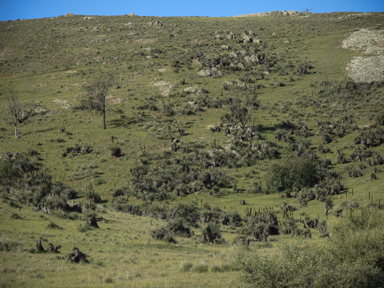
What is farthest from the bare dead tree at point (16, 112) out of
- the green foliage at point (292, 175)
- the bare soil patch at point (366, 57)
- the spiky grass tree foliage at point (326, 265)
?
the bare soil patch at point (366, 57)

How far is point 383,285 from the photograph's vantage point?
13086 mm

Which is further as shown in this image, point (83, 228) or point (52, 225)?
point (83, 228)

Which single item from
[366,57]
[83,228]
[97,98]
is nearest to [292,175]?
[83,228]

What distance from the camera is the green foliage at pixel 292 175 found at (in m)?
45.2

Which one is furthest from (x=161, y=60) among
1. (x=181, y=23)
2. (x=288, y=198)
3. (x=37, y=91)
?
(x=288, y=198)

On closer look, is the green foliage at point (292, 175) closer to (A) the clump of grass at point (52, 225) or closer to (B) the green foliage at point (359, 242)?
(B) the green foliage at point (359, 242)

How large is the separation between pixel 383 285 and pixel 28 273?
1700 centimetres

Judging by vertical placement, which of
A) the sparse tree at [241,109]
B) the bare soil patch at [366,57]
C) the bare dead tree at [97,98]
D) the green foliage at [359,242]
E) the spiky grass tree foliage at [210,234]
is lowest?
the spiky grass tree foliage at [210,234]

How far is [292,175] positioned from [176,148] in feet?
77.7

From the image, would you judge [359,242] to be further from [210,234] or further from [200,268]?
[210,234]

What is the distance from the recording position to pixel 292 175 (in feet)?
149

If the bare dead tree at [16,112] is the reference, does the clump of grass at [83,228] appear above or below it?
below

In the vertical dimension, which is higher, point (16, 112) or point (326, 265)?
point (16, 112)

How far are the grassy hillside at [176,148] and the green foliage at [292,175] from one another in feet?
1.27
